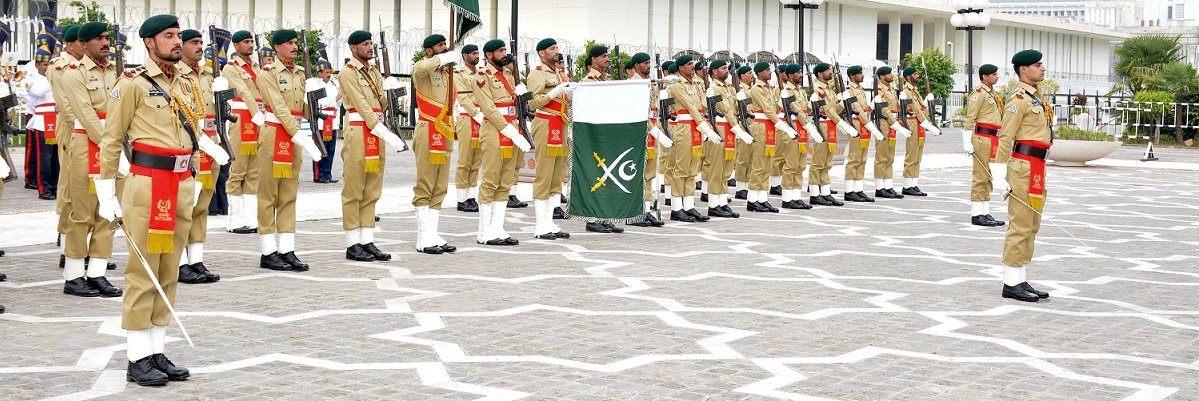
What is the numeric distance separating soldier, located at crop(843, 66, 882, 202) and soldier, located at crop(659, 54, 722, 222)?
3.49 metres

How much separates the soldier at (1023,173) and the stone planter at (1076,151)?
16.9 meters

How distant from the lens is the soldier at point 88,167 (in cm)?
907

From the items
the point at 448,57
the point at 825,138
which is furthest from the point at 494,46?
the point at 825,138

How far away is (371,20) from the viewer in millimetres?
52688

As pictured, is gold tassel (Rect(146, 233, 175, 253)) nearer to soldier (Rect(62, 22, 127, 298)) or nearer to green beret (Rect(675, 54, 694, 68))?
soldier (Rect(62, 22, 127, 298))

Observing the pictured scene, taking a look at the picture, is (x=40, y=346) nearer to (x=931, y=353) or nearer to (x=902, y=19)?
(x=931, y=353)

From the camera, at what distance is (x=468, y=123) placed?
488 inches

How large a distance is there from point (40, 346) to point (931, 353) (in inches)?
194

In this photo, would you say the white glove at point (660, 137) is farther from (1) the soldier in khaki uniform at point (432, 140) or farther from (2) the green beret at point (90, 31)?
(2) the green beret at point (90, 31)

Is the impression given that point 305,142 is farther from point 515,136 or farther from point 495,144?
point 495,144

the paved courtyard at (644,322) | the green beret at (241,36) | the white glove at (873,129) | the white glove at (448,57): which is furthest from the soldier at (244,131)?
the white glove at (873,129)

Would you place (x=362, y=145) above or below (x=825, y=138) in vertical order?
below

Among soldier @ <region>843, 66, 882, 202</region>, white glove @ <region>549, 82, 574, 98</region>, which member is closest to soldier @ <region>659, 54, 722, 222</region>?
white glove @ <region>549, 82, 574, 98</region>

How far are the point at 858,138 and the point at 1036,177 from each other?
27.1ft
